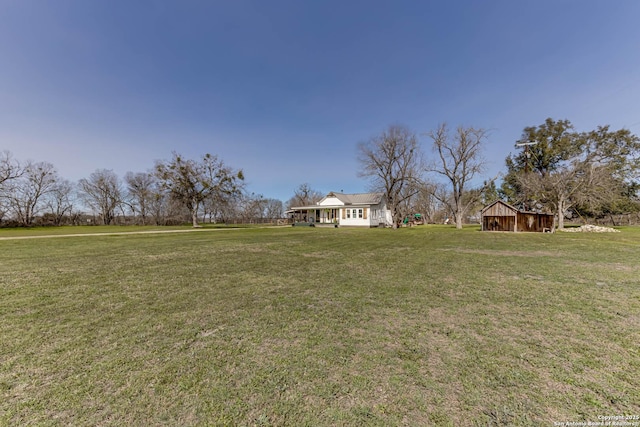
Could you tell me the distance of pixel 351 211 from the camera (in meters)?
31.0

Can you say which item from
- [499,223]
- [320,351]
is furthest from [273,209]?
[320,351]

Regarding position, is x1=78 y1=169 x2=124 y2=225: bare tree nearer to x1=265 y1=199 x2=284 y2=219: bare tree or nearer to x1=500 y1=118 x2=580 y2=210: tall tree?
x1=265 y1=199 x2=284 y2=219: bare tree

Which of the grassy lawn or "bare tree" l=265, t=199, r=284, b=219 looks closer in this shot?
the grassy lawn

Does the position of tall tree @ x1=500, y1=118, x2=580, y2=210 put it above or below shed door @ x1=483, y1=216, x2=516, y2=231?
above

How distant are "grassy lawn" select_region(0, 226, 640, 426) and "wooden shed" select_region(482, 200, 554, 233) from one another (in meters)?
17.3

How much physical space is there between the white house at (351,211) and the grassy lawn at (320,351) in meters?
25.1

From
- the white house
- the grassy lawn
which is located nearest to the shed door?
the white house

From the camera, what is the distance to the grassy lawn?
5.88 feet

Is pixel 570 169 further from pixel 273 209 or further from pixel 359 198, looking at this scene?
pixel 273 209

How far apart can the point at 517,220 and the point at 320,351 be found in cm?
2356

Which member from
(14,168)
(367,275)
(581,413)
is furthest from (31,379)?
(14,168)

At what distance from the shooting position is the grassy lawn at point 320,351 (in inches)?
70.6

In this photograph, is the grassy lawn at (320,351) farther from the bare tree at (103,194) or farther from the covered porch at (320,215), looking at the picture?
the bare tree at (103,194)

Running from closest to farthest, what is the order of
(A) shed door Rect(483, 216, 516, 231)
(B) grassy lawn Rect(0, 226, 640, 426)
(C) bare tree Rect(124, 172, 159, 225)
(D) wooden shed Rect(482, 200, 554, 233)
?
(B) grassy lawn Rect(0, 226, 640, 426) → (D) wooden shed Rect(482, 200, 554, 233) → (A) shed door Rect(483, 216, 516, 231) → (C) bare tree Rect(124, 172, 159, 225)
